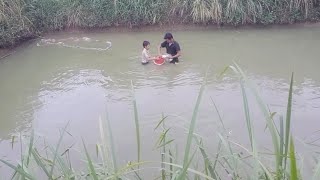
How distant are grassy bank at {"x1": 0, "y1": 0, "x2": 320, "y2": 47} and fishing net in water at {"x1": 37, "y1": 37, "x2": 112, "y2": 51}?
Answer: 64cm

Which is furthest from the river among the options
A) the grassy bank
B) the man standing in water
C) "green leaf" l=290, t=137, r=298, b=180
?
"green leaf" l=290, t=137, r=298, b=180

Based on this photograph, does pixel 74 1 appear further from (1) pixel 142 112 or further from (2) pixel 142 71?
(1) pixel 142 112

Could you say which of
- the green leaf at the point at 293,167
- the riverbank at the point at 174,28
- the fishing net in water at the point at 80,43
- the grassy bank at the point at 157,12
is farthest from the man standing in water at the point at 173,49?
the green leaf at the point at 293,167

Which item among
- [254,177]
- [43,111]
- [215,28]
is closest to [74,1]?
[215,28]

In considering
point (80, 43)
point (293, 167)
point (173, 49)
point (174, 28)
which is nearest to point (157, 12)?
point (174, 28)

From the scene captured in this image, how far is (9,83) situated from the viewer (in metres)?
8.05

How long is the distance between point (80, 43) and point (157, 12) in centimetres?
233

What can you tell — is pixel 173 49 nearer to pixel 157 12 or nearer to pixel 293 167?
pixel 157 12

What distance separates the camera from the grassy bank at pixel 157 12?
1130 centimetres

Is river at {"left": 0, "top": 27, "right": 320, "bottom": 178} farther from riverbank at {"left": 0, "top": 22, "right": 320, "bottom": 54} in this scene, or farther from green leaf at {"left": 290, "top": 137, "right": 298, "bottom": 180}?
green leaf at {"left": 290, "top": 137, "right": 298, "bottom": 180}

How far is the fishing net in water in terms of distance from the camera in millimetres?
10352

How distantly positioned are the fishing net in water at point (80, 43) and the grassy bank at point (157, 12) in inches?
25.3

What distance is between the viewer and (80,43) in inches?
425

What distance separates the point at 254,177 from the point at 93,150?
370 centimetres
